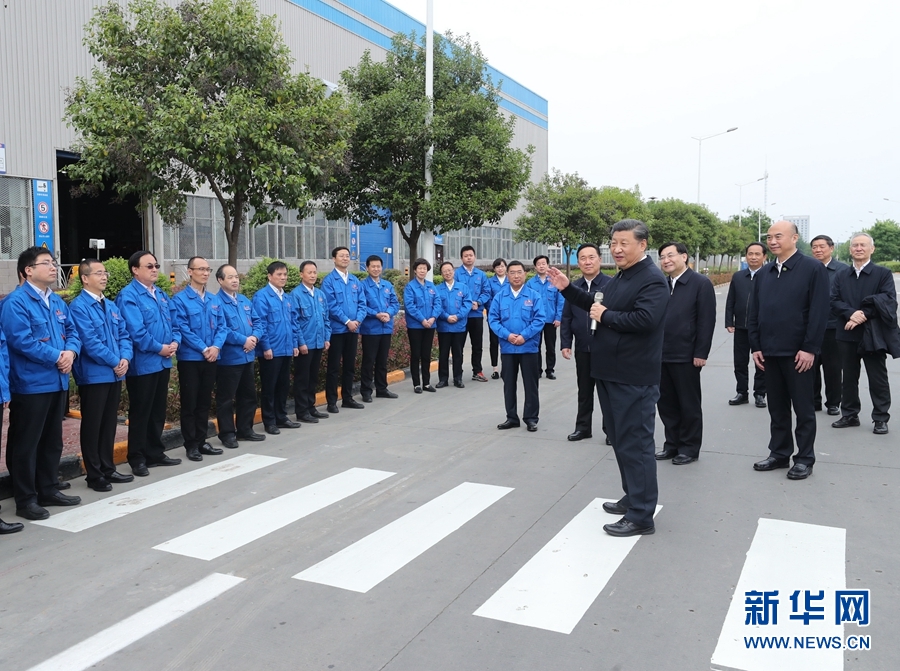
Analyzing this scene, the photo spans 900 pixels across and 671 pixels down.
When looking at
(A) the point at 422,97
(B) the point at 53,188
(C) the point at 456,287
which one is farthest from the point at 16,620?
(B) the point at 53,188

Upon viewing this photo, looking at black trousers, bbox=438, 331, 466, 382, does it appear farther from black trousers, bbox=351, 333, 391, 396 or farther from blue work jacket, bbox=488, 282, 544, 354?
blue work jacket, bbox=488, 282, 544, 354

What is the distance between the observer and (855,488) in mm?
6262

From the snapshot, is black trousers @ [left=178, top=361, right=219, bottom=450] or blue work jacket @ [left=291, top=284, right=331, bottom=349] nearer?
black trousers @ [left=178, top=361, right=219, bottom=450]

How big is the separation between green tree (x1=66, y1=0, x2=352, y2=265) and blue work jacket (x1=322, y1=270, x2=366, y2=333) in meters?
6.54

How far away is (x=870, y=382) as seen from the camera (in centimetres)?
851

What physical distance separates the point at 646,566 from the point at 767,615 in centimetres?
81

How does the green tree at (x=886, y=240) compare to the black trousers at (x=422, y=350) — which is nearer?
the black trousers at (x=422, y=350)

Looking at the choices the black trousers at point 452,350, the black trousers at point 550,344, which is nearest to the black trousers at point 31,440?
the black trousers at point 452,350

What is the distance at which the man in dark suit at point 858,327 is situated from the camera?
27.5ft

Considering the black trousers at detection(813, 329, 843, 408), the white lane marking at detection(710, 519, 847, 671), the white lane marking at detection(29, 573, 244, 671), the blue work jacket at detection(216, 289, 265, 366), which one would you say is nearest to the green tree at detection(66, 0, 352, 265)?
the blue work jacket at detection(216, 289, 265, 366)

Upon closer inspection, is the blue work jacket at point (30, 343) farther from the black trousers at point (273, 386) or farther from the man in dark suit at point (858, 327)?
the man in dark suit at point (858, 327)

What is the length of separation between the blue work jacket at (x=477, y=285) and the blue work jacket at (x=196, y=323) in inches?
210

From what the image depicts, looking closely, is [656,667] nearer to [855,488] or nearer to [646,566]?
[646,566]

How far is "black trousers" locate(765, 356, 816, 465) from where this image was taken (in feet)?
21.6
